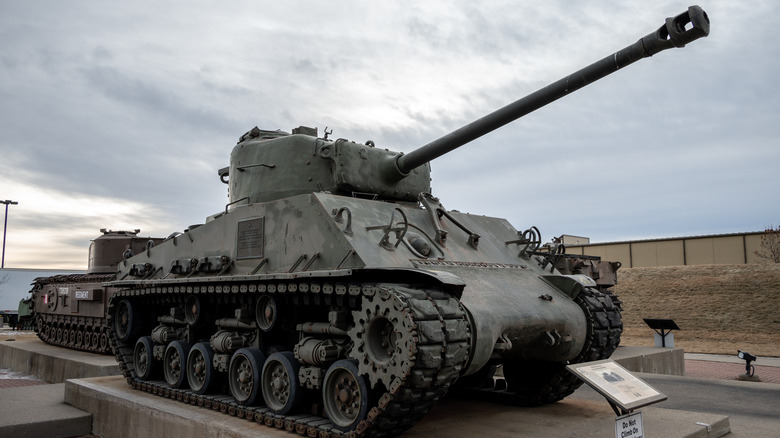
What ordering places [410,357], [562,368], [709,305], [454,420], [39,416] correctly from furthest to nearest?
[709,305] → [39,416] → [562,368] → [454,420] → [410,357]

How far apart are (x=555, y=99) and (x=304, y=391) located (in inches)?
178

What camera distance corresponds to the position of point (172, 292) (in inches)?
384

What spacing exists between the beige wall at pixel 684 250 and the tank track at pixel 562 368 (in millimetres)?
28947

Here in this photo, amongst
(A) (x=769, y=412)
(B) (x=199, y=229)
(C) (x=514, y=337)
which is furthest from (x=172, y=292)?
(A) (x=769, y=412)

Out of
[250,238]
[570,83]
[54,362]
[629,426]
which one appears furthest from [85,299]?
[629,426]

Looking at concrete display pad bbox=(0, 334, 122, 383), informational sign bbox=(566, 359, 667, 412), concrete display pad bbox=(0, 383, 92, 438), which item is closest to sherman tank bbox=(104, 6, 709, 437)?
informational sign bbox=(566, 359, 667, 412)

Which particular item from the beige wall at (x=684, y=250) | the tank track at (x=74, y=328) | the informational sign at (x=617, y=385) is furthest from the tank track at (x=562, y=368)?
the beige wall at (x=684, y=250)

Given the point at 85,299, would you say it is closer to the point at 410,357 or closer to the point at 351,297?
the point at 351,297

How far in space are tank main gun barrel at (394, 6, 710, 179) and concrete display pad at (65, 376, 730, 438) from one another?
137 inches

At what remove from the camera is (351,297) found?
7.00 metres

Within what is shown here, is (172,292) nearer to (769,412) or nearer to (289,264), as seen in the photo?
(289,264)

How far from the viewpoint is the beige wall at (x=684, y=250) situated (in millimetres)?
34781

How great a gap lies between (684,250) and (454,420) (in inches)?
1269

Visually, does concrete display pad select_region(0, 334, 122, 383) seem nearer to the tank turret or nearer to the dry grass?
the tank turret
